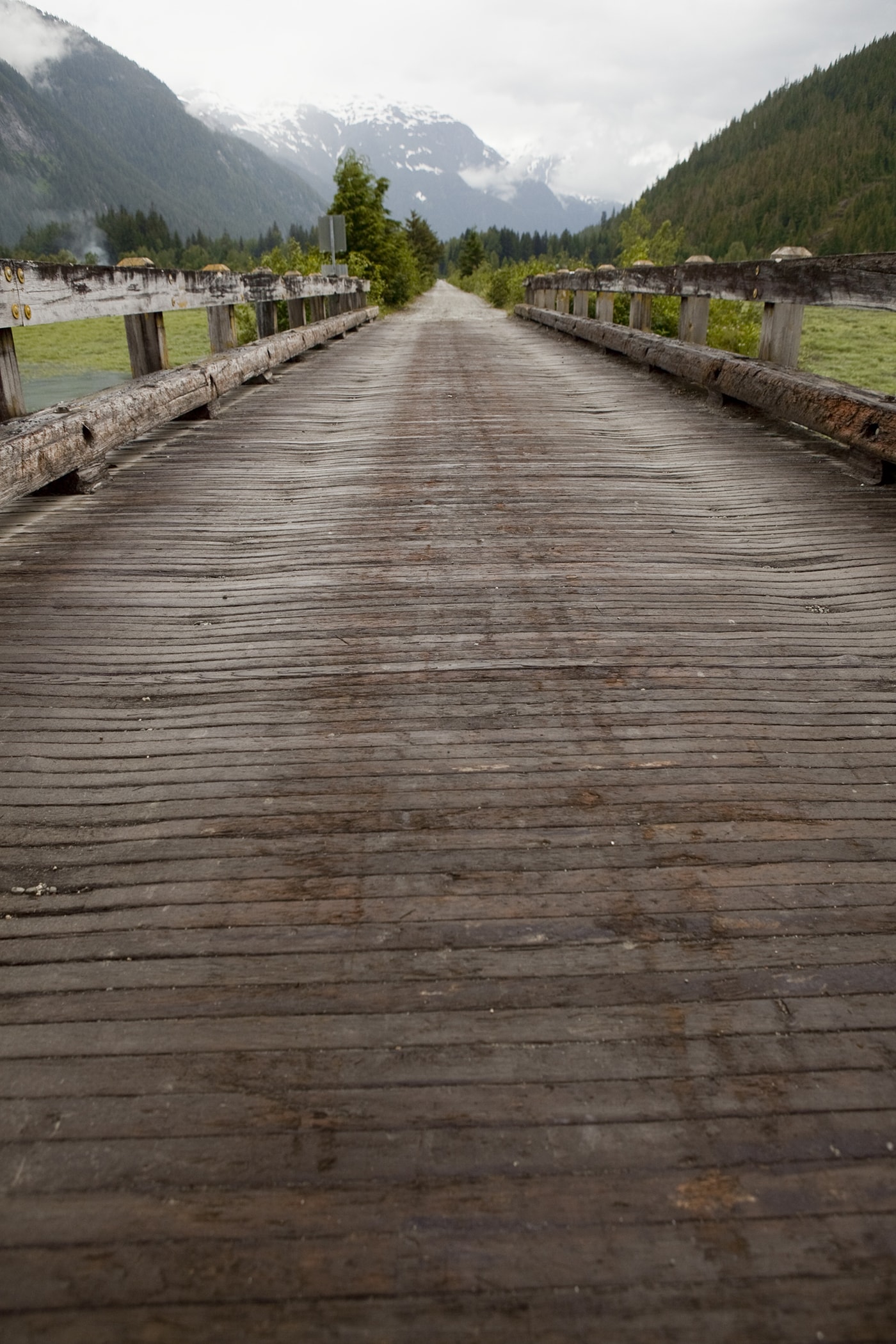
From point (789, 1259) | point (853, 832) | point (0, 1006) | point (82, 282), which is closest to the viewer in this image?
point (789, 1259)

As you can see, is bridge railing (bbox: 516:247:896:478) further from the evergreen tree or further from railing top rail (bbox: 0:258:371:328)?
the evergreen tree

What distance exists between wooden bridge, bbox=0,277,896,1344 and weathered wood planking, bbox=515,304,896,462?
1300 millimetres

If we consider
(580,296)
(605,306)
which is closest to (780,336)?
(605,306)

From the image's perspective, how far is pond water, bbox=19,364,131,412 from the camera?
715 inches

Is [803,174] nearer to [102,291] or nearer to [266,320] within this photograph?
[266,320]

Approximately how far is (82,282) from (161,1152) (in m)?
4.87

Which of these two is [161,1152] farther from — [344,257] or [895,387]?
[344,257]

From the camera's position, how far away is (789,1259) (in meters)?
1.10

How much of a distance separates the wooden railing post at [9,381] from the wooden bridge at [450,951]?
4.76 feet

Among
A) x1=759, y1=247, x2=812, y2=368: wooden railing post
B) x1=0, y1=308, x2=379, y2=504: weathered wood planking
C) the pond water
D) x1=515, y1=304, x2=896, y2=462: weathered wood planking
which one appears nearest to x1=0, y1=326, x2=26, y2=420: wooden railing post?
x1=0, y1=308, x2=379, y2=504: weathered wood planking

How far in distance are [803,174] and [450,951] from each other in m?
115

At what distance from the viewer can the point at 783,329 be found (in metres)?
6.20

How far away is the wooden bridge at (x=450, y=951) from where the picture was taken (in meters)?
1.09

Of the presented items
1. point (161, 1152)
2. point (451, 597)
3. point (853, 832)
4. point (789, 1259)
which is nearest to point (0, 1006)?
point (161, 1152)
